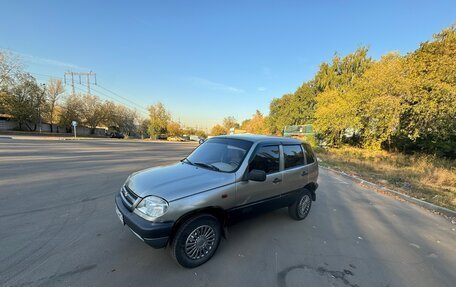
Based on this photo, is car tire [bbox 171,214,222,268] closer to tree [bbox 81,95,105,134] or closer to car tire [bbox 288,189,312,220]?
car tire [bbox 288,189,312,220]

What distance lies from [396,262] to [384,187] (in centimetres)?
595

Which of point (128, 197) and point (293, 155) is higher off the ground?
point (293, 155)

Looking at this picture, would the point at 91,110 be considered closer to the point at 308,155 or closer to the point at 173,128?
the point at 173,128

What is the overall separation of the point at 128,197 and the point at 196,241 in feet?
3.81

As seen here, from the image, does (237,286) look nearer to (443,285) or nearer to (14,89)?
(443,285)

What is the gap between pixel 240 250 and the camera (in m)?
3.20

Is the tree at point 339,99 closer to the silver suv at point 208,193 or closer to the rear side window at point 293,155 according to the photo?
the rear side window at point 293,155

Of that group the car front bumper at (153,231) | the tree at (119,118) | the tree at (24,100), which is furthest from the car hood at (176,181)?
the tree at (119,118)

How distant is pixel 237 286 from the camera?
8.04ft

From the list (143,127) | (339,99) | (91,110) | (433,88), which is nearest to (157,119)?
(143,127)

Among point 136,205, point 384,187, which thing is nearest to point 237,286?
point 136,205

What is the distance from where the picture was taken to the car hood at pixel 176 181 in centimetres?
263

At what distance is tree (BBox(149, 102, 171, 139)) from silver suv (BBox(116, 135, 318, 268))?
60723mm

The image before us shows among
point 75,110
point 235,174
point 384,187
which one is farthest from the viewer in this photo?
point 75,110
